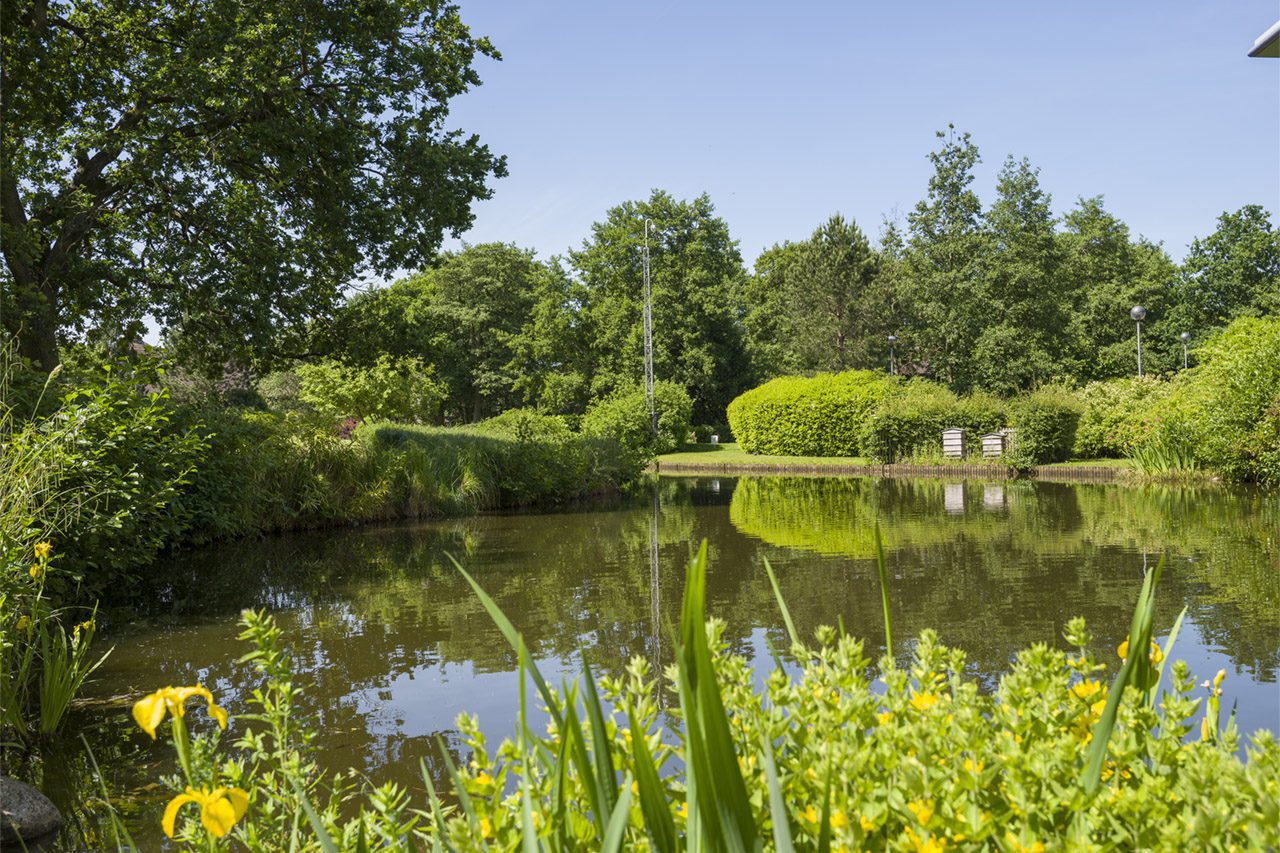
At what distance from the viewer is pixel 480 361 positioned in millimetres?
42688

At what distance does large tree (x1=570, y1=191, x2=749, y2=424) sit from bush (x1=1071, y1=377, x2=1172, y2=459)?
16.9 meters

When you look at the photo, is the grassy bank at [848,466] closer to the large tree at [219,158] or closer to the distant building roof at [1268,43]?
the large tree at [219,158]

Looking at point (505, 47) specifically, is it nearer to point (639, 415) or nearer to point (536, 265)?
point (639, 415)

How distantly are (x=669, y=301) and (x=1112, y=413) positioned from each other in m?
20.4

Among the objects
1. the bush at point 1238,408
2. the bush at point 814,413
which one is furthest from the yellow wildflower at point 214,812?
the bush at point 814,413

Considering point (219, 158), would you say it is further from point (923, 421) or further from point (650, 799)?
point (923, 421)

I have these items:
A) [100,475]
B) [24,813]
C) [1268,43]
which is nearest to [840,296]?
[100,475]

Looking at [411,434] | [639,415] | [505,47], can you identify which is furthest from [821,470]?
[505,47]

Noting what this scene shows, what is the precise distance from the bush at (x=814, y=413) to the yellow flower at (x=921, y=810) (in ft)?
86.0

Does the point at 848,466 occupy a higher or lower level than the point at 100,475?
lower

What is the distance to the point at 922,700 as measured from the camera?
1.69 metres

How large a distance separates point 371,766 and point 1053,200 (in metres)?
35.3

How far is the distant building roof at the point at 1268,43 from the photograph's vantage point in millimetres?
2779

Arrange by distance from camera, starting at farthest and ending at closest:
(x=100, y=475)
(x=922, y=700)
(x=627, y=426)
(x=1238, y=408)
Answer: (x=627, y=426) → (x=1238, y=408) → (x=100, y=475) → (x=922, y=700)
